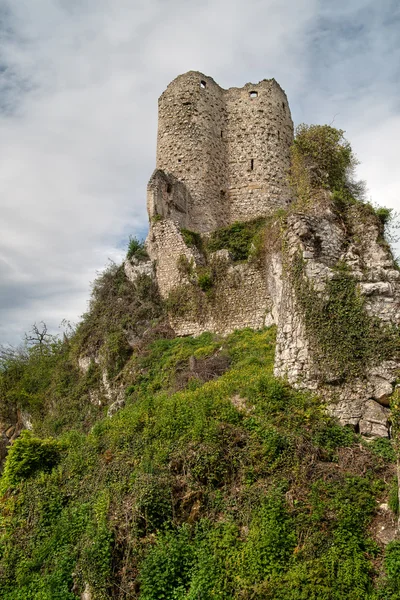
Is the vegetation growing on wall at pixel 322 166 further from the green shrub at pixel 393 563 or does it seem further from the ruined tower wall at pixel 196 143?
the ruined tower wall at pixel 196 143

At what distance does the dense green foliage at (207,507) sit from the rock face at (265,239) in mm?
946

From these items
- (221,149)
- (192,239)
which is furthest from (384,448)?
(221,149)

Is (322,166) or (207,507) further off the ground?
(322,166)

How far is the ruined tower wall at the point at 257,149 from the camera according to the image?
2161 cm

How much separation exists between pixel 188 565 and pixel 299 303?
4949mm

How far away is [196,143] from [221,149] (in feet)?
4.35

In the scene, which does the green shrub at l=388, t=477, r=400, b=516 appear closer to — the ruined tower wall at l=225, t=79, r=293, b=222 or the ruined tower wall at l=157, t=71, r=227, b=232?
the ruined tower wall at l=157, t=71, r=227, b=232

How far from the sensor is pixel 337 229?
33.5 ft

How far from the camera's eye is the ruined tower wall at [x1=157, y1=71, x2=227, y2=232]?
21031mm

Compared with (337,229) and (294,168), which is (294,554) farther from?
(294,168)

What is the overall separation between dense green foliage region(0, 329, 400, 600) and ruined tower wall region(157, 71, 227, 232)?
11820mm

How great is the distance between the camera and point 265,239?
15.3 metres

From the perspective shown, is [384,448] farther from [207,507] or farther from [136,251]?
[136,251]

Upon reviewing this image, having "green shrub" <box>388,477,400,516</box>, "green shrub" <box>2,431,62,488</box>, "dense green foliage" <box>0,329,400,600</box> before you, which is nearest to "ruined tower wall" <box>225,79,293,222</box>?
"dense green foliage" <box>0,329,400,600</box>
